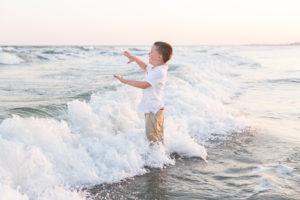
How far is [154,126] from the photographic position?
4.42m

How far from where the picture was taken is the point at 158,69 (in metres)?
4.09

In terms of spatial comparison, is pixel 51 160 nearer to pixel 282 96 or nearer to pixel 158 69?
pixel 158 69

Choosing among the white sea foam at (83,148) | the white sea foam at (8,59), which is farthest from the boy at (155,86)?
the white sea foam at (8,59)

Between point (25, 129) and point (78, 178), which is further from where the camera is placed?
point (25, 129)

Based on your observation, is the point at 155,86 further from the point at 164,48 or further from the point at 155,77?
the point at 164,48

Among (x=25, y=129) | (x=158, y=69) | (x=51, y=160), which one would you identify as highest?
(x=158, y=69)

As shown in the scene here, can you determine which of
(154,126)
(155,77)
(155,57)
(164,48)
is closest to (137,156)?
(154,126)

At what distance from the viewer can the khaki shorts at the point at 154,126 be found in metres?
4.37

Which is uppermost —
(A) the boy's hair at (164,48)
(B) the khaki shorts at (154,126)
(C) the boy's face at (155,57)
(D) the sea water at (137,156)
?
(A) the boy's hair at (164,48)

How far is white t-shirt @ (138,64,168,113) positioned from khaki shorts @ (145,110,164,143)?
83 mm

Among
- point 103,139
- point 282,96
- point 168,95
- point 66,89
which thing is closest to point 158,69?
point 103,139

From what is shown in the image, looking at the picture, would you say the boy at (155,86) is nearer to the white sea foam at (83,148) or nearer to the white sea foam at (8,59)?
the white sea foam at (83,148)

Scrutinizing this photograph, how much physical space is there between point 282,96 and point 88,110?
26.7 feet

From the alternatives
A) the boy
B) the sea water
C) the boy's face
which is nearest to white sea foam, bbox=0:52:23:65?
the sea water
